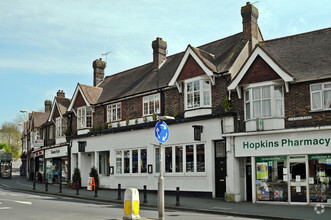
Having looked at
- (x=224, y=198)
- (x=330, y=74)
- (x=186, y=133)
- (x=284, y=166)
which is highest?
(x=330, y=74)

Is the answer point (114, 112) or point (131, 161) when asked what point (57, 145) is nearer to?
point (114, 112)

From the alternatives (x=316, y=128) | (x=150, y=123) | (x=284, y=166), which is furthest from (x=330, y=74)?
(x=150, y=123)

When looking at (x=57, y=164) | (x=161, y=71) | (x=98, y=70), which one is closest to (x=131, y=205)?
(x=161, y=71)

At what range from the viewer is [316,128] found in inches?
640

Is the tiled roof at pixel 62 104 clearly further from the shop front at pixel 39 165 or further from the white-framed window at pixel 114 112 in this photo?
the white-framed window at pixel 114 112

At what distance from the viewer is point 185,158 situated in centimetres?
2158

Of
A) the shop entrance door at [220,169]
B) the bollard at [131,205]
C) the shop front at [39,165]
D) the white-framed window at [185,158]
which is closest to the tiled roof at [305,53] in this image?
the shop entrance door at [220,169]

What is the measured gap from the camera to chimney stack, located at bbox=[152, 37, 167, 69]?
26.8 meters

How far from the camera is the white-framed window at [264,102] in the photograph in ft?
58.4

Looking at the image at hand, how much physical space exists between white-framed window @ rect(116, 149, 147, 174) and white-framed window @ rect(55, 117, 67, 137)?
9.23 metres

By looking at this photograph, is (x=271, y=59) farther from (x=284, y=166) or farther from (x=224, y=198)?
(x=224, y=198)

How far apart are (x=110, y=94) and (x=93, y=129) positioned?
3047mm

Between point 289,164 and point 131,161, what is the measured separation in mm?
11490

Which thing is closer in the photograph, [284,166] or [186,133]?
[284,166]
